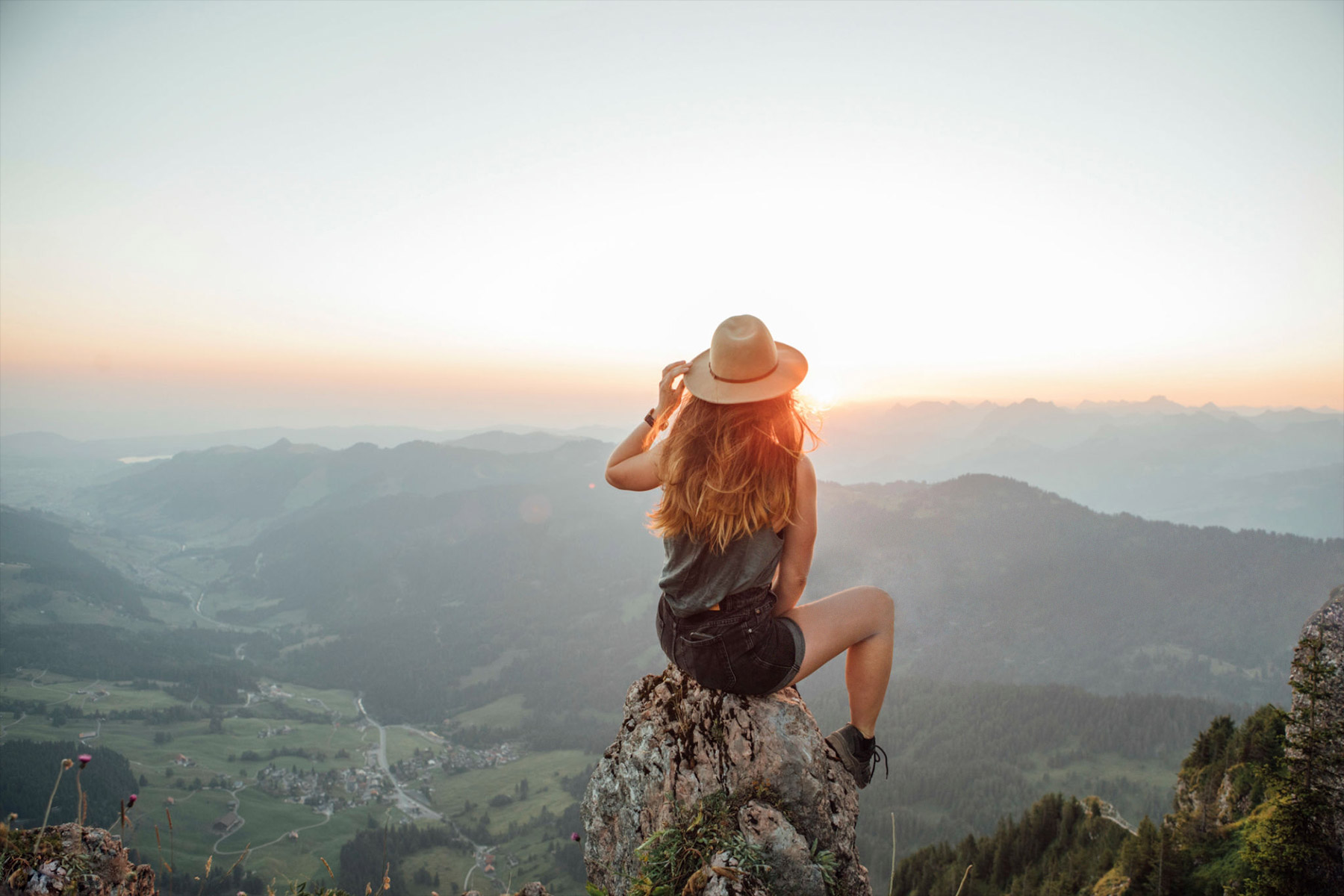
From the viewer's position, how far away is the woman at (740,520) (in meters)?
5.28

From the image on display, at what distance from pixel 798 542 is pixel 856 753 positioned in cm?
257

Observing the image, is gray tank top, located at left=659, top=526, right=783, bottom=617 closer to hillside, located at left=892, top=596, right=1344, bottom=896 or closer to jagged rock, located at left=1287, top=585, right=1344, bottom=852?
hillside, located at left=892, top=596, right=1344, bottom=896

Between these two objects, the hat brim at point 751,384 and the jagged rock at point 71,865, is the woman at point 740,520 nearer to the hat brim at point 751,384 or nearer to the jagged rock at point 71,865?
the hat brim at point 751,384

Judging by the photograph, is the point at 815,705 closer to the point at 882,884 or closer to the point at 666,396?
the point at 882,884

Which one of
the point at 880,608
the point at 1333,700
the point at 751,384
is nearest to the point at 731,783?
the point at 880,608

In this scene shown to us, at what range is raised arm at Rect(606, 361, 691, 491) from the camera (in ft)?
18.9

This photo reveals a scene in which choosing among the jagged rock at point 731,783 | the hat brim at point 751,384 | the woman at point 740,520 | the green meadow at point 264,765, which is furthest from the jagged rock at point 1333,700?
the green meadow at point 264,765

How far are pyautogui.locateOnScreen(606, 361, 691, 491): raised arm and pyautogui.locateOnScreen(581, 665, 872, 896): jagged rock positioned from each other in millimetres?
2446

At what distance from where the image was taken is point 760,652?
5.62 m

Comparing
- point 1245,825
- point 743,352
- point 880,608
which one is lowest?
point 1245,825

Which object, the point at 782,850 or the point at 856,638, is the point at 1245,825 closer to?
the point at 856,638

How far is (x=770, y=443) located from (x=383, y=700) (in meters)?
232

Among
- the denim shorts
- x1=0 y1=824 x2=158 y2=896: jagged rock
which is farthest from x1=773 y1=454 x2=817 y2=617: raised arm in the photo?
x1=0 y1=824 x2=158 y2=896: jagged rock

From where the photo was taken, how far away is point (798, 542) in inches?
227
